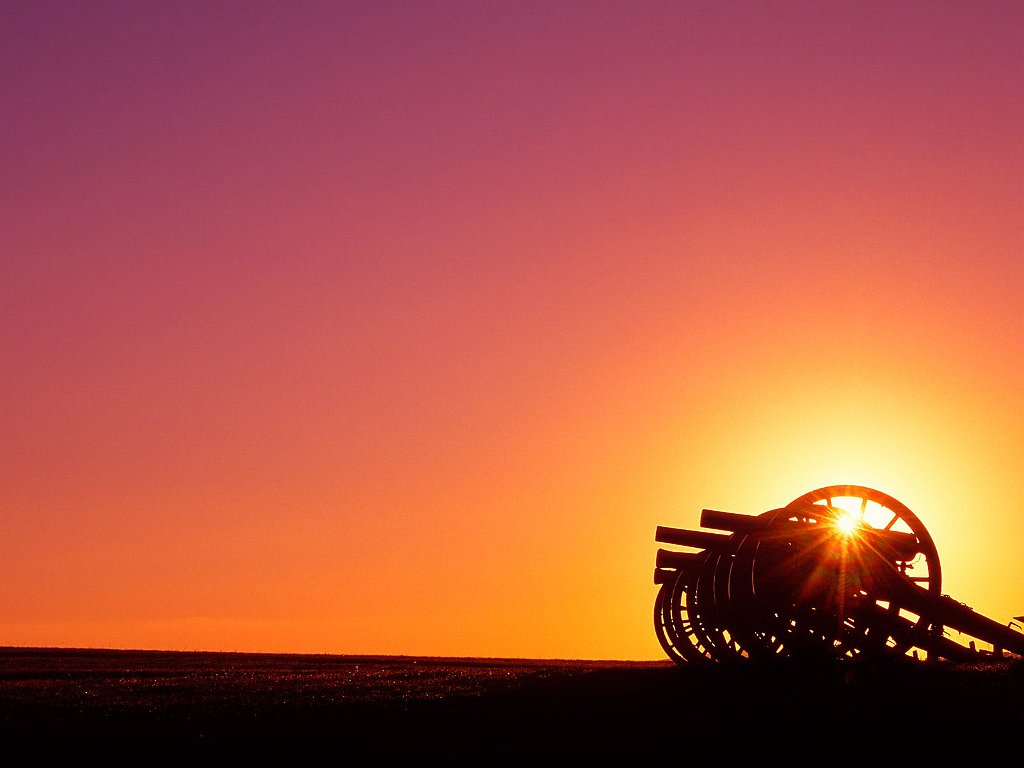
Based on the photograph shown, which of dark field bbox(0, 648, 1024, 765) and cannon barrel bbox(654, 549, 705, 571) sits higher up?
cannon barrel bbox(654, 549, 705, 571)

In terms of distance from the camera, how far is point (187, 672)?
2362cm

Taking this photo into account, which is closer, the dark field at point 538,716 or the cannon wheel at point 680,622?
the dark field at point 538,716

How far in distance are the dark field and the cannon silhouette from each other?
437mm

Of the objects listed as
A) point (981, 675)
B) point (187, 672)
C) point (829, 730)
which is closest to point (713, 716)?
point (829, 730)

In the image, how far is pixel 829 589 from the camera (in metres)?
19.6

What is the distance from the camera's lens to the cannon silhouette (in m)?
19.7

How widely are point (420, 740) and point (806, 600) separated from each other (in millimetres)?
7788

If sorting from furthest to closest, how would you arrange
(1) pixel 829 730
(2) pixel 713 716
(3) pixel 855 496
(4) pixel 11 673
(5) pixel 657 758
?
(4) pixel 11 673, (3) pixel 855 496, (2) pixel 713 716, (1) pixel 829 730, (5) pixel 657 758

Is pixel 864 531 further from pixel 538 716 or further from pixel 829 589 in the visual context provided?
pixel 538 716

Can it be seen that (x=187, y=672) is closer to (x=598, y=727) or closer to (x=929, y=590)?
(x=598, y=727)

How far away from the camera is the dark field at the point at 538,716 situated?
13688mm

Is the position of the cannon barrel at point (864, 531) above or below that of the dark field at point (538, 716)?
above

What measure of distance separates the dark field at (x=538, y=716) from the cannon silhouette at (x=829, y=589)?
437 mm

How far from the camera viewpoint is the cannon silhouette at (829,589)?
19.7m
